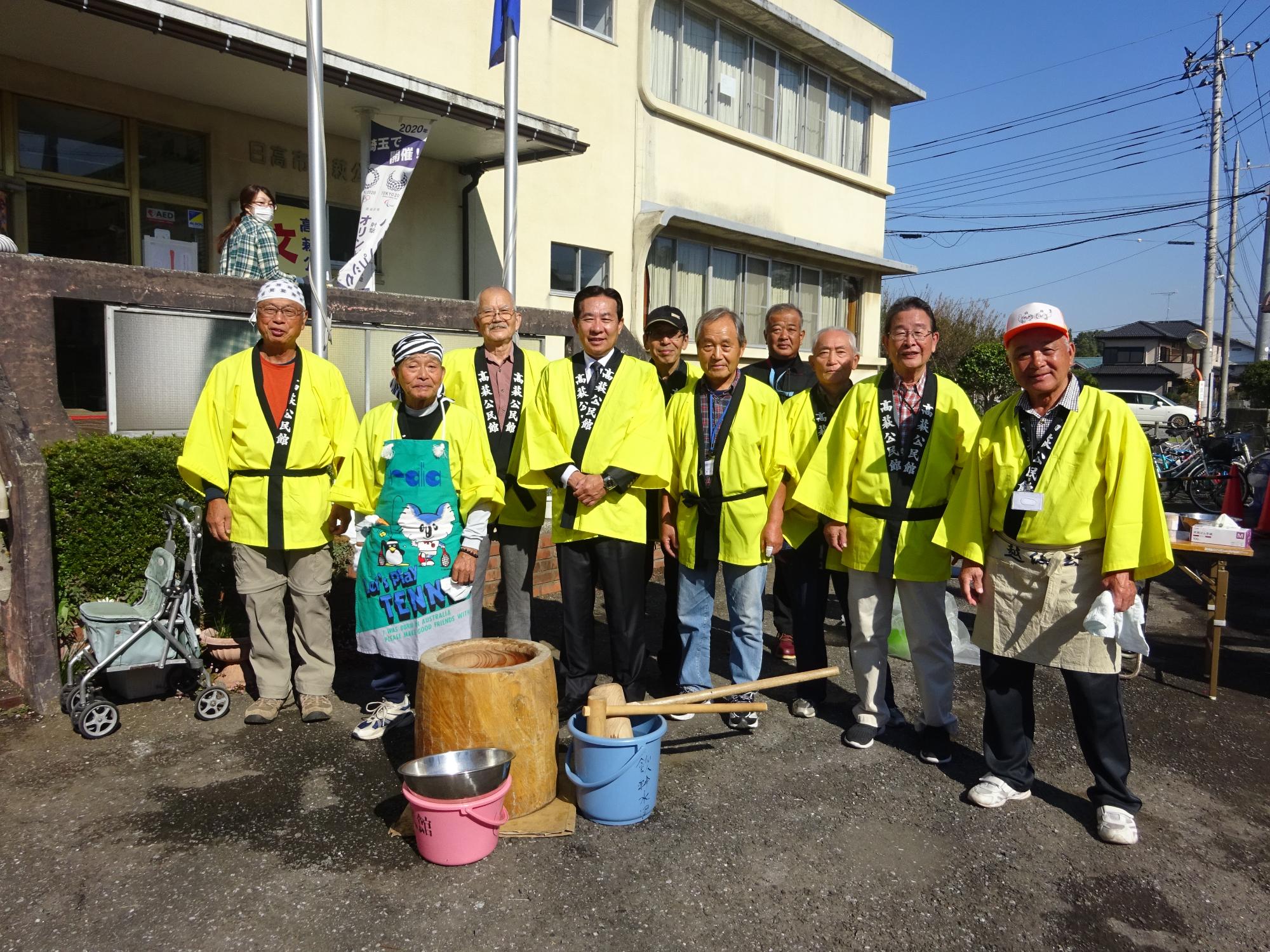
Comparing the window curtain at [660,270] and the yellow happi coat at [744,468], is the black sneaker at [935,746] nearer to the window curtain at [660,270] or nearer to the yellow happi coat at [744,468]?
the yellow happi coat at [744,468]

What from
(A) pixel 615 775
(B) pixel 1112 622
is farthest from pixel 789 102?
(A) pixel 615 775

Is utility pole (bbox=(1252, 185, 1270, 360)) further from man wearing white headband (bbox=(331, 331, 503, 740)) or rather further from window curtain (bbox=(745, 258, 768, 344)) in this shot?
man wearing white headband (bbox=(331, 331, 503, 740))

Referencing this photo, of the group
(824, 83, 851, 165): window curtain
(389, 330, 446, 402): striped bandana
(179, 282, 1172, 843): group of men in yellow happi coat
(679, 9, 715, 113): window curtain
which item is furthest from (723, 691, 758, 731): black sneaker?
(824, 83, 851, 165): window curtain

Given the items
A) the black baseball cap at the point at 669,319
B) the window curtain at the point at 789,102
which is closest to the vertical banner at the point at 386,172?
the black baseball cap at the point at 669,319

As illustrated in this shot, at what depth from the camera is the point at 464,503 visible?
420 centimetres

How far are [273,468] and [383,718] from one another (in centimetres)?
135

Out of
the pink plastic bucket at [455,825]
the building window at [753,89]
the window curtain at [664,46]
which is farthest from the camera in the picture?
the building window at [753,89]

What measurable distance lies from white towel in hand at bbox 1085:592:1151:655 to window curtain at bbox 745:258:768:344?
11.7m

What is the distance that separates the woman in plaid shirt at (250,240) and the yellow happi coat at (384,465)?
9.13ft

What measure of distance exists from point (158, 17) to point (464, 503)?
4.97 m

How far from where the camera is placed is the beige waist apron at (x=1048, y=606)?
352cm

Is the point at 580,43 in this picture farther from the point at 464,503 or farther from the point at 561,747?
the point at 561,747

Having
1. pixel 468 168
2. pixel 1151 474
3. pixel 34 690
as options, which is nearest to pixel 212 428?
pixel 34 690

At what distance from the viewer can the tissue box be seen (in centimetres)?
523
